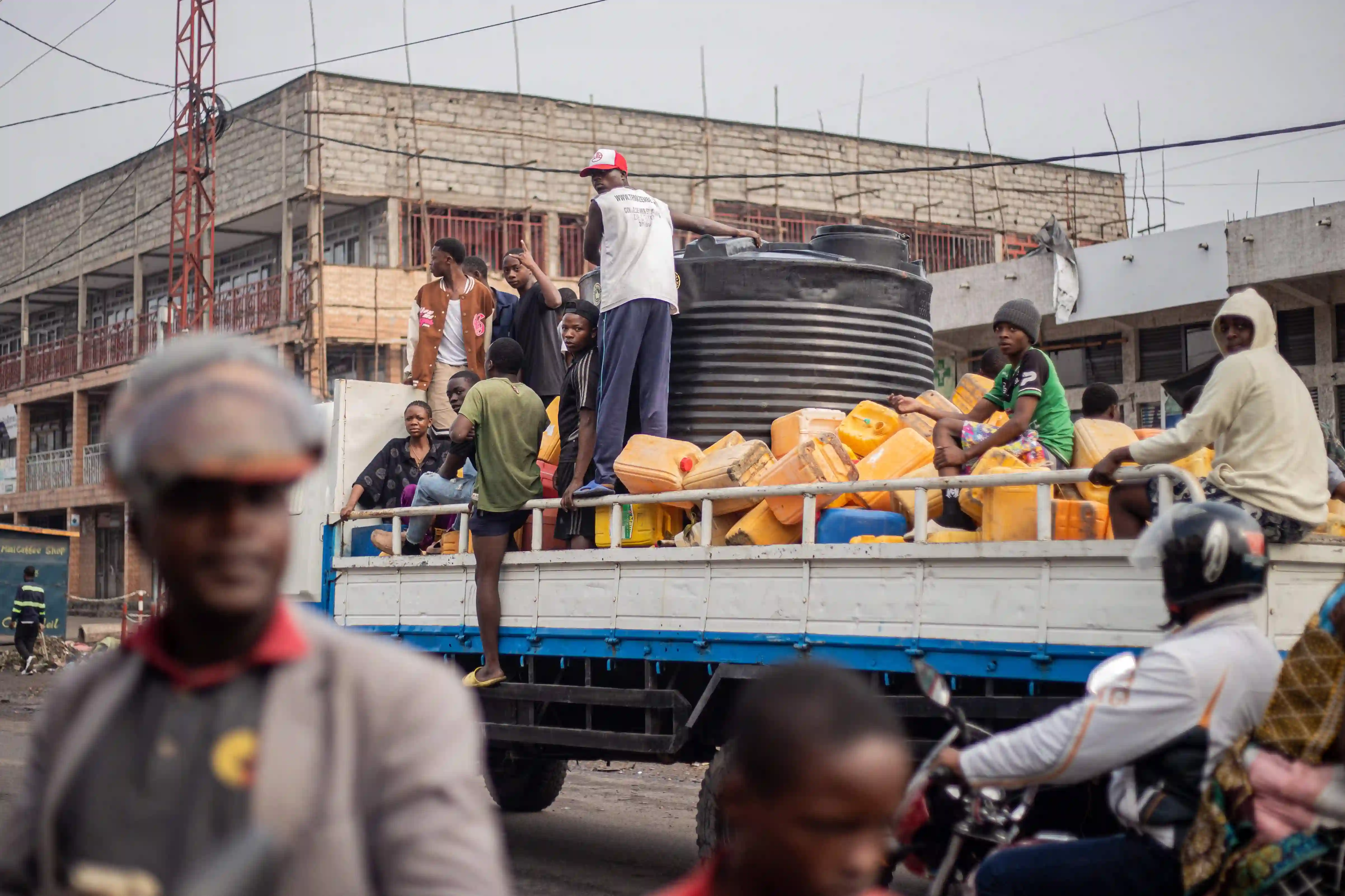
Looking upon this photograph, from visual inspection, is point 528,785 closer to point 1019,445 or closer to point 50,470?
point 1019,445

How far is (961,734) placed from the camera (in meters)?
3.86

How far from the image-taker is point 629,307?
804cm

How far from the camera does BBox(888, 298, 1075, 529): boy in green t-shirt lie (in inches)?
257

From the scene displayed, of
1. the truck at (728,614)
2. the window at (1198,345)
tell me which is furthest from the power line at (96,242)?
the truck at (728,614)

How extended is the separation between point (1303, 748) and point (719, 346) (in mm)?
5516

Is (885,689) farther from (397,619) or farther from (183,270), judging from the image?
(183,270)

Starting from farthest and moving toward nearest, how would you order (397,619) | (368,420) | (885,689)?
(368,420) → (397,619) → (885,689)

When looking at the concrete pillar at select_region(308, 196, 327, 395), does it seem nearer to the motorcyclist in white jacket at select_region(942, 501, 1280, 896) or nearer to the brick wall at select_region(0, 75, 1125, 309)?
the brick wall at select_region(0, 75, 1125, 309)

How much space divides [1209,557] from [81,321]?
3827cm

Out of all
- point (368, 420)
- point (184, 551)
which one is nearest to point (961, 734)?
point (184, 551)

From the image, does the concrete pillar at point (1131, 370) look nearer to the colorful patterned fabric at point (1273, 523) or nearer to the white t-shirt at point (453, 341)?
the white t-shirt at point (453, 341)

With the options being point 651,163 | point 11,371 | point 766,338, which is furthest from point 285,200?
point 766,338

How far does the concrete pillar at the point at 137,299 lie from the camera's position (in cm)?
3594

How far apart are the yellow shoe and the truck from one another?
0.04 metres
